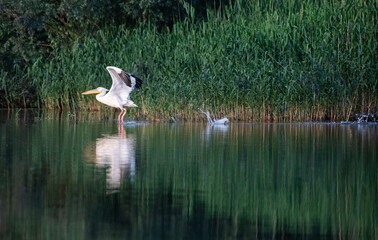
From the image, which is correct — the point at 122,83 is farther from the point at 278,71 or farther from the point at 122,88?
the point at 278,71

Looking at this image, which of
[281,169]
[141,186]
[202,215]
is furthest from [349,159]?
[202,215]

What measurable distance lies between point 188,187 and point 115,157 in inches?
95.2

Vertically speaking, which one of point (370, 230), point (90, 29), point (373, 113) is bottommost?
point (370, 230)

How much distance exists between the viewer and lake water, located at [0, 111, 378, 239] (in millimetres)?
5070

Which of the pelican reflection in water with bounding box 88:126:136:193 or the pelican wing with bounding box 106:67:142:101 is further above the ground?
the pelican wing with bounding box 106:67:142:101

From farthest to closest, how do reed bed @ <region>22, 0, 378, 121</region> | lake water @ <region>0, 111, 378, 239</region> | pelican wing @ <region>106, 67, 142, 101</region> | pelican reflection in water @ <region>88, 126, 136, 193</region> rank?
pelican wing @ <region>106, 67, 142, 101</region> → reed bed @ <region>22, 0, 378, 121</region> → pelican reflection in water @ <region>88, 126, 136, 193</region> → lake water @ <region>0, 111, 378, 239</region>

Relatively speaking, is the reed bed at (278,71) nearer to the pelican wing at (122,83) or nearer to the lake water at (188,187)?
the pelican wing at (122,83)

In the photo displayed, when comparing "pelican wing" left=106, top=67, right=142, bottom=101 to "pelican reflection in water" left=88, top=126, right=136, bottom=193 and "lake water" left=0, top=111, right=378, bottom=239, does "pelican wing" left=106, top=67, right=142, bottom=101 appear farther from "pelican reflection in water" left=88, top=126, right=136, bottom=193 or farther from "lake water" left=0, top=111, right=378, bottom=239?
"lake water" left=0, top=111, right=378, bottom=239

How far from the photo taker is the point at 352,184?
270 inches

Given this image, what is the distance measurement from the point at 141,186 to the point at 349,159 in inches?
128

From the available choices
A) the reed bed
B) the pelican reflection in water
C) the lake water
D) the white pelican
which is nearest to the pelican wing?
the white pelican

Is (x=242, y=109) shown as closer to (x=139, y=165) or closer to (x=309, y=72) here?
(x=309, y=72)

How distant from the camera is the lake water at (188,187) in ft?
16.6

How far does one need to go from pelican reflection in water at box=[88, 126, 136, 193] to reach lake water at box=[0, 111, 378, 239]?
0.6 inches
